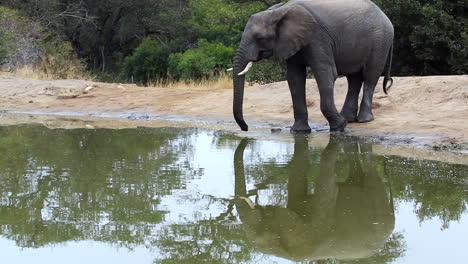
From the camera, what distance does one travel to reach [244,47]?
35.4ft

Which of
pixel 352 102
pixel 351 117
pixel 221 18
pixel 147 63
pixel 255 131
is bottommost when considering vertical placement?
pixel 255 131

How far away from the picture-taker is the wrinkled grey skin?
1100cm

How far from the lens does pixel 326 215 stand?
611 cm

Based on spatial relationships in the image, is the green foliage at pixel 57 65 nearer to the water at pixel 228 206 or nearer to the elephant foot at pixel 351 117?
the elephant foot at pixel 351 117

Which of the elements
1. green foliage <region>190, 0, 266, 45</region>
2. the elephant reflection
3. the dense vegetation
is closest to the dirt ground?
the elephant reflection

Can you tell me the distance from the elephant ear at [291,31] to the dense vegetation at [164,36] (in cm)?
808

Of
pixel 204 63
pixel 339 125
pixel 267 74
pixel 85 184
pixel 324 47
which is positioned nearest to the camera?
pixel 85 184

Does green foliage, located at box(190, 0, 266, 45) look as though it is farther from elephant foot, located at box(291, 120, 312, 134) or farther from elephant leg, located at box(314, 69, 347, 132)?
elephant leg, located at box(314, 69, 347, 132)

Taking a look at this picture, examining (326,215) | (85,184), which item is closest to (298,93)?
(85,184)

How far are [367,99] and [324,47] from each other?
1612mm

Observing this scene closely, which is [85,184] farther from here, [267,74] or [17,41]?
[17,41]

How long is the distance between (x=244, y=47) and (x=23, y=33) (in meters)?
17.1

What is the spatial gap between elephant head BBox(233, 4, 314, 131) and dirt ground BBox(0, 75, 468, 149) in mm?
1875

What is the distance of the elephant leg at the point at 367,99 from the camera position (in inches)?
486
